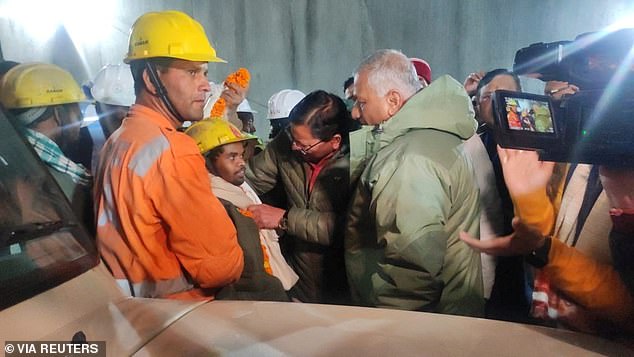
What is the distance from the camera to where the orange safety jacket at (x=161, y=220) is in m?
1.92

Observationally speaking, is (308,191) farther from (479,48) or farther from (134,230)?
(479,48)

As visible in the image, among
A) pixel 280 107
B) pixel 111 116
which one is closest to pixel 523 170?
pixel 111 116

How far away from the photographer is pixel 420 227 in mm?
2031

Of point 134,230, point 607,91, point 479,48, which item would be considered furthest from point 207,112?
point 479,48

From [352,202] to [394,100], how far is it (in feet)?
1.68

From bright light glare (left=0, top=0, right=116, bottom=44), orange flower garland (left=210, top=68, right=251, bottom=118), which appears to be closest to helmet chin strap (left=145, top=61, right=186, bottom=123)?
orange flower garland (left=210, top=68, right=251, bottom=118)

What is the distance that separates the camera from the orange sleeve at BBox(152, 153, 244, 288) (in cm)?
191

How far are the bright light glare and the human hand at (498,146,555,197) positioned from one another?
8.08 m

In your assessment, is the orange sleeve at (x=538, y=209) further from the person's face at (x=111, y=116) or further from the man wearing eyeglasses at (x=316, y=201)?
the person's face at (x=111, y=116)

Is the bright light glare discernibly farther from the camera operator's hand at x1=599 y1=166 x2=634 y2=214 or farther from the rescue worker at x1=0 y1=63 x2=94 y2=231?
the camera operator's hand at x1=599 y1=166 x2=634 y2=214

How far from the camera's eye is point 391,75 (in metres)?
2.40

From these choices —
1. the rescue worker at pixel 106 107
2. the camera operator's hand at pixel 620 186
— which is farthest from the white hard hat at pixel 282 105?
the camera operator's hand at pixel 620 186

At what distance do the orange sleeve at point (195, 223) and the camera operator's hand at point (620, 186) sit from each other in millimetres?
1295

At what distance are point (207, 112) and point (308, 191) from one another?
186 cm
